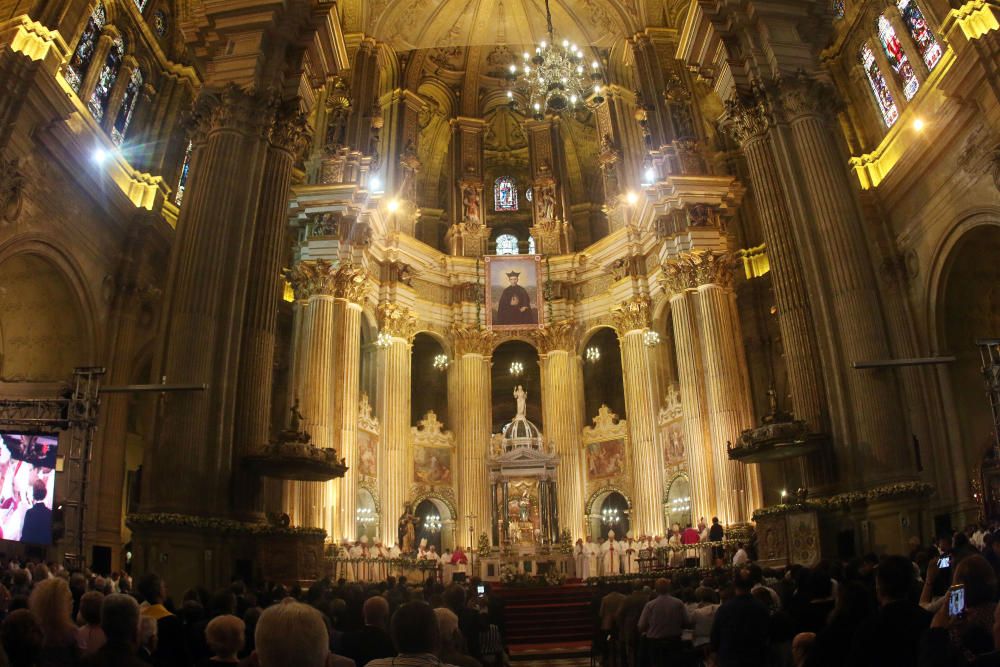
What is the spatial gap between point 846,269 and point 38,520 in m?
17.5

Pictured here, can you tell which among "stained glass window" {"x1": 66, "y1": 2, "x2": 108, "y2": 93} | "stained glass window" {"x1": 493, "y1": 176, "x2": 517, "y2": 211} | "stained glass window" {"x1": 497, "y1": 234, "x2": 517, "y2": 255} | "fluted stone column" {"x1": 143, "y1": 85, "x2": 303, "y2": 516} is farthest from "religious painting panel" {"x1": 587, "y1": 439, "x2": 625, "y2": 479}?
"stained glass window" {"x1": 66, "y1": 2, "x2": 108, "y2": 93}

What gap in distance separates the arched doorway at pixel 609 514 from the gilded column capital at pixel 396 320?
10018 mm

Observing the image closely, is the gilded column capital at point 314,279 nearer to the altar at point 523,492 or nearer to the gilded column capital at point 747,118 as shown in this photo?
the altar at point 523,492

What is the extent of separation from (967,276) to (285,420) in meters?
21.2

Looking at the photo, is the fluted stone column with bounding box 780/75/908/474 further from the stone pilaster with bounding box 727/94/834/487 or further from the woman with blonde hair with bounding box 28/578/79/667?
the woman with blonde hair with bounding box 28/578/79/667

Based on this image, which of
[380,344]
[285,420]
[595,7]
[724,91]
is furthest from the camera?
[595,7]

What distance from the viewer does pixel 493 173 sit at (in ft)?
128

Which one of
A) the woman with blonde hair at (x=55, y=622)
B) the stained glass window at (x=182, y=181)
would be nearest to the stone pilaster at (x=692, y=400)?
the stained glass window at (x=182, y=181)

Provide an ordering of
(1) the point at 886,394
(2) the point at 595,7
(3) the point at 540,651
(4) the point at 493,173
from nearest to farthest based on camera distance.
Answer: (1) the point at 886,394 → (3) the point at 540,651 → (2) the point at 595,7 → (4) the point at 493,173

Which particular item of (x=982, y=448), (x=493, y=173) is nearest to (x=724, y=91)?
(x=982, y=448)

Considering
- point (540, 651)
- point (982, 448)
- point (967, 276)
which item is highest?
point (967, 276)

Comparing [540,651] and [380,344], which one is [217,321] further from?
[380,344]

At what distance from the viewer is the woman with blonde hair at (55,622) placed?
162 inches

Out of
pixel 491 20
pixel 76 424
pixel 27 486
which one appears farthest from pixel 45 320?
pixel 491 20
